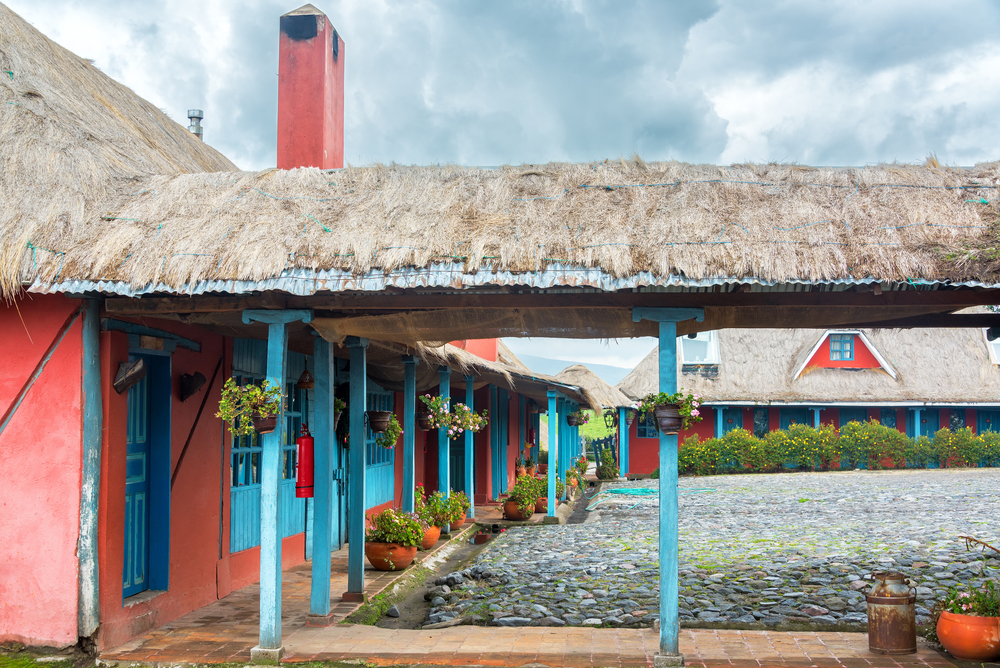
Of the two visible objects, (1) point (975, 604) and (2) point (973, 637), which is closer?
(2) point (973, 637)

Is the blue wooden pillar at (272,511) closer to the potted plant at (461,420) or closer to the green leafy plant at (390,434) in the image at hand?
the green leafy plant at (390,434)

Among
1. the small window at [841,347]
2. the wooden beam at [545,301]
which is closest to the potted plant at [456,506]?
the wooden beam at [545,301]

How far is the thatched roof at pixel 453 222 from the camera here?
493 centimetres

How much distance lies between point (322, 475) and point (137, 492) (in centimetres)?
149

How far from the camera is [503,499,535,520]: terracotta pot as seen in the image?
41.8ft

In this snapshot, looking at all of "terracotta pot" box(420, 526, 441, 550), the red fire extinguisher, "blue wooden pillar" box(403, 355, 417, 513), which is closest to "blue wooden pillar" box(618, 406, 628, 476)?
"terracotta pot" box(420, 526, 441, 550)

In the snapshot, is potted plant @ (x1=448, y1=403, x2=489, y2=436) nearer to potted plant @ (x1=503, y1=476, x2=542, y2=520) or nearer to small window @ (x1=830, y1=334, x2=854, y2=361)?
potted plant @ (x1=503, y1=476, x2=542, y2=520)

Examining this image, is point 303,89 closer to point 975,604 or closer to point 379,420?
point 379,420

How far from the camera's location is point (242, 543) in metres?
7.56

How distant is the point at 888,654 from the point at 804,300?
2.47 m

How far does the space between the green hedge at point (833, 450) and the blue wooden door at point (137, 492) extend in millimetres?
18161

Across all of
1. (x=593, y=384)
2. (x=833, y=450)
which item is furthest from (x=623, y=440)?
(x=833, y=450)

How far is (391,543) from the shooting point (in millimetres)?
8062

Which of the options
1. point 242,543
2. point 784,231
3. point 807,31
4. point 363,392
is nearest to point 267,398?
point 363,392
